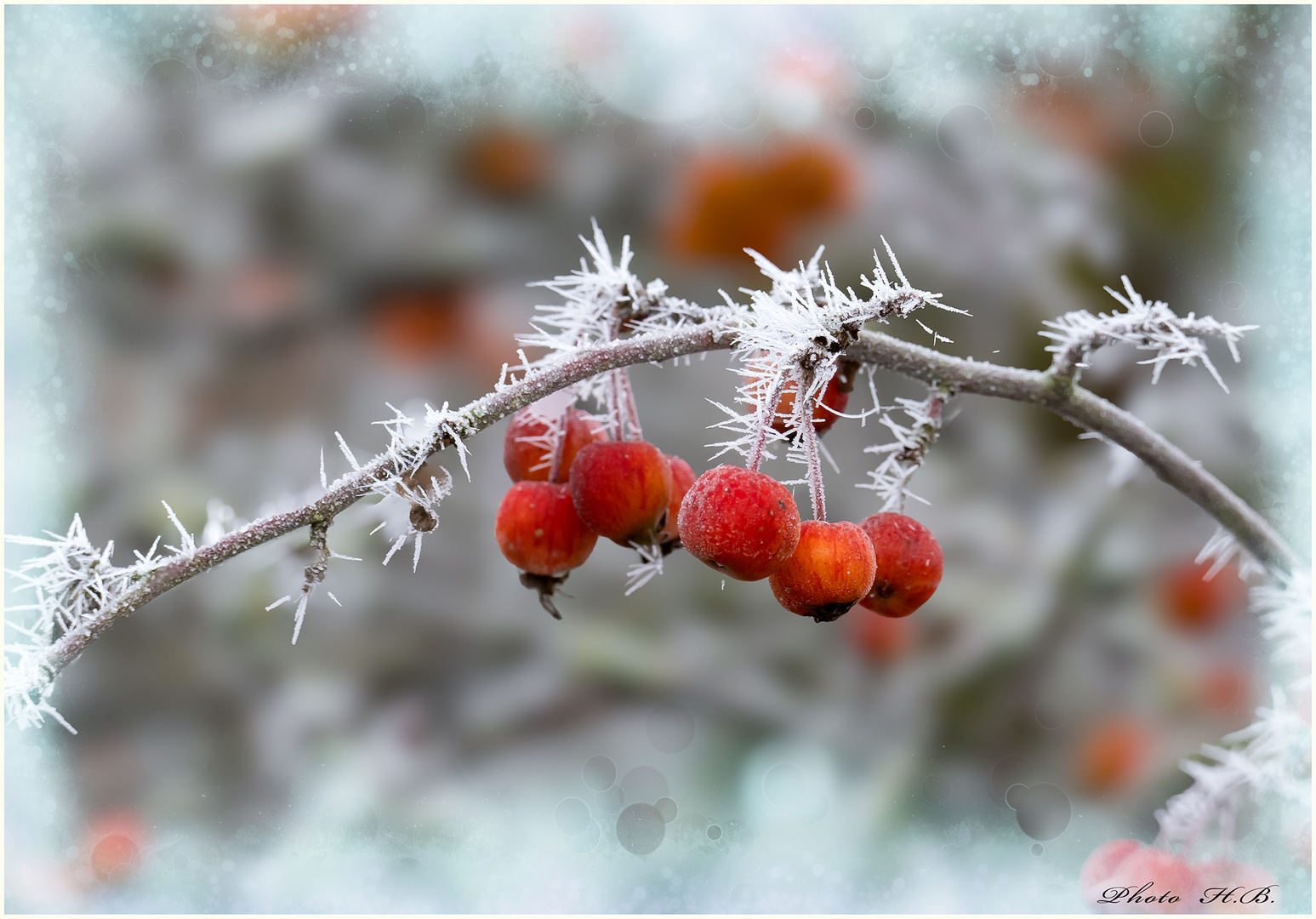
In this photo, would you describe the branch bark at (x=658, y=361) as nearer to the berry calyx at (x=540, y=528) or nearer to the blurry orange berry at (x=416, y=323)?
the berry calyx at (x=540, y=528)

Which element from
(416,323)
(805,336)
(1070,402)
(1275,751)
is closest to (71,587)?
(805,336)

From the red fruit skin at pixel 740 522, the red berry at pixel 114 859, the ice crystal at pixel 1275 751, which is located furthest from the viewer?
the red berry at pixel 114 859

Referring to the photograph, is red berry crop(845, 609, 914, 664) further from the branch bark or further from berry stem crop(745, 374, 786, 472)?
berry stem crop(745, 374, 786, 472)

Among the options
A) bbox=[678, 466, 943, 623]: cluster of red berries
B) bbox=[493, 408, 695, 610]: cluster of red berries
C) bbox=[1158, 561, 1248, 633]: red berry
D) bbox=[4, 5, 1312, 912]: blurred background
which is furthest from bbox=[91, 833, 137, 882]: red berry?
bbox=[1158, 561, 1248, 633]: red berry

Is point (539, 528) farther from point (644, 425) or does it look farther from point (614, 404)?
point (644, 425)

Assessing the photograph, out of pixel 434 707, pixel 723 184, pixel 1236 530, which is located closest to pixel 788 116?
pixel 723 184

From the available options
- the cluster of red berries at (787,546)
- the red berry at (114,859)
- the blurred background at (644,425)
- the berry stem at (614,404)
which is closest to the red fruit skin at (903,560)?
the cluster of red berries at (787,546)

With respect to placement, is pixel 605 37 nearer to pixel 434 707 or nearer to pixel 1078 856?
pixel 434 707

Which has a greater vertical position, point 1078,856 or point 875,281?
point 875,281
